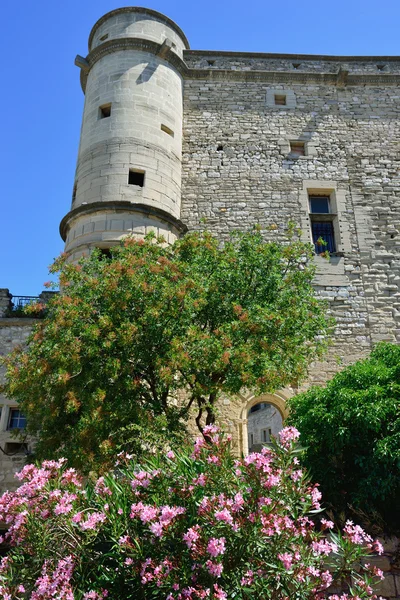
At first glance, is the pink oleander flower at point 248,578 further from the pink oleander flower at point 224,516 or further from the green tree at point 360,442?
the green tree at point 360,442

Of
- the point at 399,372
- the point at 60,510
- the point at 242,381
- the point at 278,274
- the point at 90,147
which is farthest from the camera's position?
the point at 90,147

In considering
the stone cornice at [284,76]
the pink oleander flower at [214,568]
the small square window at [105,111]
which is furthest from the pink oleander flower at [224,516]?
the stone cornice at [284,76]

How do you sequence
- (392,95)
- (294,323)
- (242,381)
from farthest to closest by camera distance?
(392,95)
(294,323)
(242,381)

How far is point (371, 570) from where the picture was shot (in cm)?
419

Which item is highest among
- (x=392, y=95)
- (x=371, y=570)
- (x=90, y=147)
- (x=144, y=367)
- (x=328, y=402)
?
(x=392, y=95)

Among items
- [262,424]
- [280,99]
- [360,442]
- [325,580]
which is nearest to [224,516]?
[325,580]

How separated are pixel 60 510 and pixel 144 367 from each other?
13.5 feet

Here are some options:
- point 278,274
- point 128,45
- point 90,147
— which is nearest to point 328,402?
point 278,274

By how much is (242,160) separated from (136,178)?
10.9 feet

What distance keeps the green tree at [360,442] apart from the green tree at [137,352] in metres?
1.10

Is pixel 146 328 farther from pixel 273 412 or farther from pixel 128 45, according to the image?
pixel 273 412

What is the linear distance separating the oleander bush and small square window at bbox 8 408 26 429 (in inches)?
313

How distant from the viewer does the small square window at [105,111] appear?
43.7 ft

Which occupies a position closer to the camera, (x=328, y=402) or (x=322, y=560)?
(x=322, y=560)
